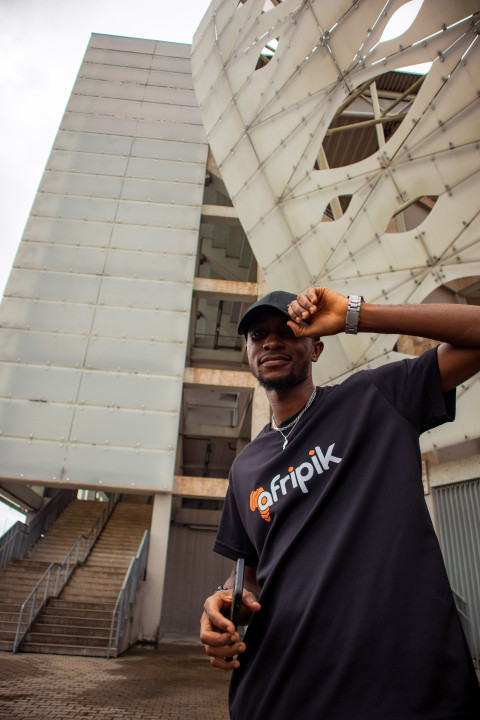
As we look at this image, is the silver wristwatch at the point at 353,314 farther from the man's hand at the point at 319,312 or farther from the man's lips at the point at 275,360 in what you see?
the man's lips at the point at 275,360

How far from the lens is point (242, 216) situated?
35.5 ft

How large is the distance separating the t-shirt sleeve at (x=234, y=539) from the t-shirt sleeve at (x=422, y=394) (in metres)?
0.72

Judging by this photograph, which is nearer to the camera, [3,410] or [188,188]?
[3,410]

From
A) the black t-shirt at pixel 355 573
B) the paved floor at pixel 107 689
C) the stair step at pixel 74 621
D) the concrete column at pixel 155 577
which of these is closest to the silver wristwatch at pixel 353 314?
the black t-shirt at pixel 355 573

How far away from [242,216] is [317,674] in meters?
10.5

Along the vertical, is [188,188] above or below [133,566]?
above

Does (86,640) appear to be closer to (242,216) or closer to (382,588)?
(242,216)

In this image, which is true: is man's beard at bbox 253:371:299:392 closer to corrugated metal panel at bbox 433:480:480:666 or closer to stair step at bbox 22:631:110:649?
corrugated metal panel at bbox 433:480:480:666

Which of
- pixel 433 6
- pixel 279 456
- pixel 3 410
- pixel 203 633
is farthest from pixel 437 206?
pixel 3 410

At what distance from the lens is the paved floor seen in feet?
16.4

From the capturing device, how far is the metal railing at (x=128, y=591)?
1016cm

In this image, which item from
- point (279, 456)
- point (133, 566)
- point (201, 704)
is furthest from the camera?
point (133, 566)

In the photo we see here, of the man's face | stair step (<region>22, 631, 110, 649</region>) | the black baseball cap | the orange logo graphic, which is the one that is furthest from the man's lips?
stair step (<region>22, 631, 110, 649</region>)

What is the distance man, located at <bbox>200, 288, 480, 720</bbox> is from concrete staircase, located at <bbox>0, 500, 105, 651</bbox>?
10.5 m
